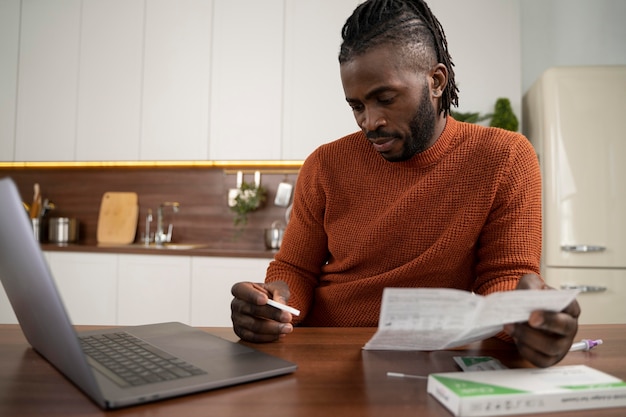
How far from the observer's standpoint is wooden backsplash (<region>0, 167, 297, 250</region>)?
132 inches

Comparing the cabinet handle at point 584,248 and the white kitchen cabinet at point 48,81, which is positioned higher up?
the white kitchen cabinet at point 48,81

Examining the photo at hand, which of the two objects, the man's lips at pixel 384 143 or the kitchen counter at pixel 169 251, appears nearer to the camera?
the man's lips at pixel 384 143

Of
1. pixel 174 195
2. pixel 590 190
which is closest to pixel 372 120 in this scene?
pixel 590 190

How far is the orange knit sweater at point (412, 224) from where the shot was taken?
1.11 meters

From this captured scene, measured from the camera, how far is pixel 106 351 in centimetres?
74

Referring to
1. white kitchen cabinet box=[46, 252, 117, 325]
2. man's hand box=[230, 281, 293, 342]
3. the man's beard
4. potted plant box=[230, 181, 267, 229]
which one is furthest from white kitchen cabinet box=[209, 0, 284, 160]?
man's hand box=[230, 281, 293, 342]

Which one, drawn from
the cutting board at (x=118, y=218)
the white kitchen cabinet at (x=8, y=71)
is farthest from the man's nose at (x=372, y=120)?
the white kitchen cabinet at (x=8, y=71)

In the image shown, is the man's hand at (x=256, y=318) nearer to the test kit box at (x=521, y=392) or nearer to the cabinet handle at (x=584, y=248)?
the test kit box at (x=521, y=392)

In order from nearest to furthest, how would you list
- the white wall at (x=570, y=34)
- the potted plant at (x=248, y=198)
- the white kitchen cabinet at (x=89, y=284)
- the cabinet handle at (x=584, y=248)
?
the cabinet handle at (x=584, y=248) → the white kitchen cabinet at (x=89, y=284) → the white wall at (x=570, y=34) → the potted plant at (x=248, y=198)

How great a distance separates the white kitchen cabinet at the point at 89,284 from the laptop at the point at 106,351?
2297 mm

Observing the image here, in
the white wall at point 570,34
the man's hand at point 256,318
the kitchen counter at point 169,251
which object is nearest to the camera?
the man's hand at point 256,318

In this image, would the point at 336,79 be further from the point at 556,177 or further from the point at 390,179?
the point at 390,179

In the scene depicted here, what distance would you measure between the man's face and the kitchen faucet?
2.49 metres

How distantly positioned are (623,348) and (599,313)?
1938 mm
